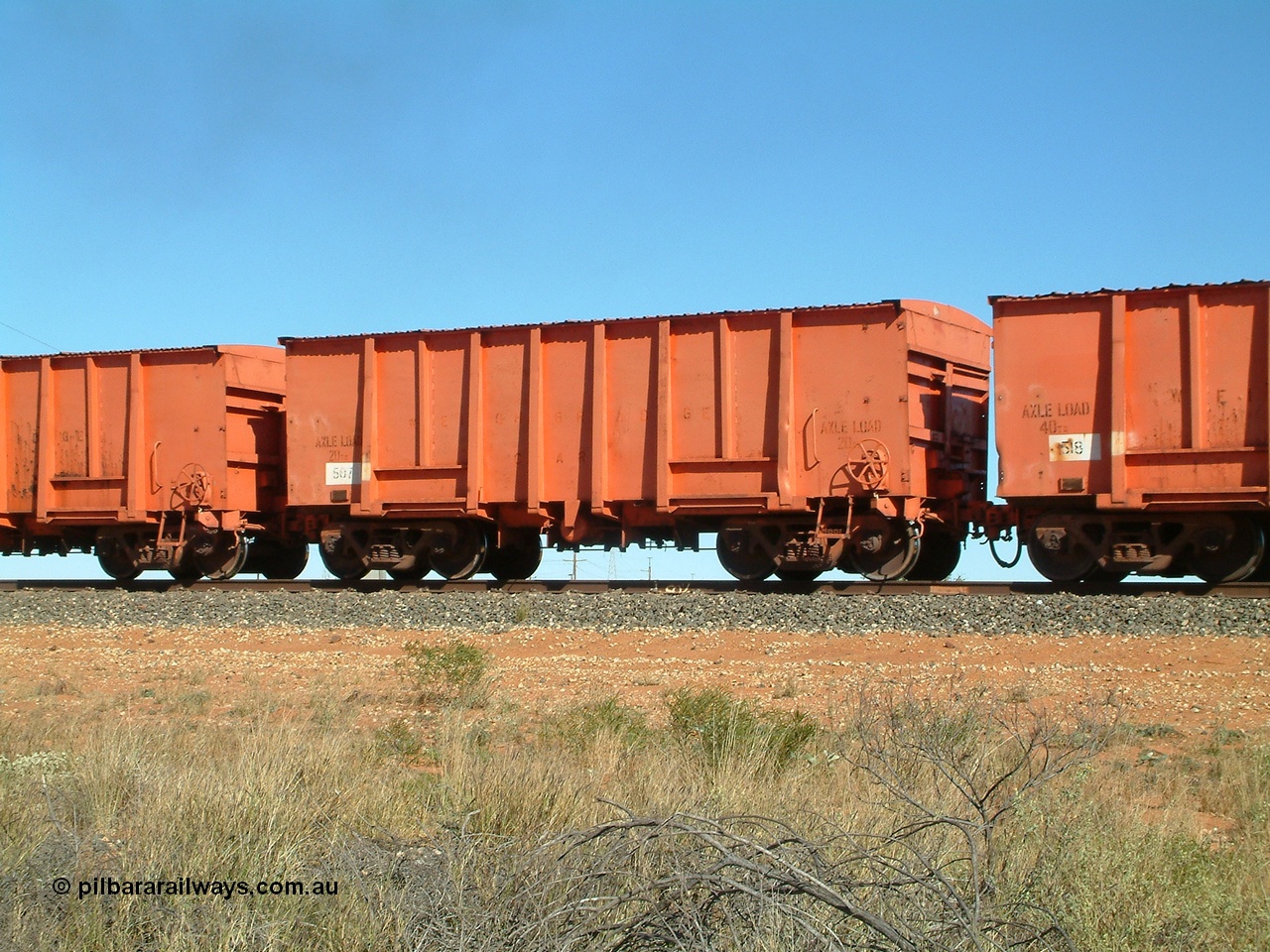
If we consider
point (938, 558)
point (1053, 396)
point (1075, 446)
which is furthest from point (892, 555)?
point (1053, 396)

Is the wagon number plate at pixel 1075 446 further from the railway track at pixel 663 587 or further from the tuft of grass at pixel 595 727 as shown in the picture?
the tuft of grass at pixel 595 727

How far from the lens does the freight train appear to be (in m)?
14.0

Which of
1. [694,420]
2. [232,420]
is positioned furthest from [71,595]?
[694,420]

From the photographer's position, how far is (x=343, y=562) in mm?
18031

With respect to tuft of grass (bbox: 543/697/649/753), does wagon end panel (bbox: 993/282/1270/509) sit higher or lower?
higher

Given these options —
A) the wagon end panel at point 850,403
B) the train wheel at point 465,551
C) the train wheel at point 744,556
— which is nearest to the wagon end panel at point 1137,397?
the wagon end panel at point 850,403

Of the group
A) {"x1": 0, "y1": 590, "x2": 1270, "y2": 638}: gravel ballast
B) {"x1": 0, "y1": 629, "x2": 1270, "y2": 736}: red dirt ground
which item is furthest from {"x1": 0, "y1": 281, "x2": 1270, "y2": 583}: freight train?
{"x1": 0, "y1": 629, "x2": 1270, "y2": 736}: red dirt ground

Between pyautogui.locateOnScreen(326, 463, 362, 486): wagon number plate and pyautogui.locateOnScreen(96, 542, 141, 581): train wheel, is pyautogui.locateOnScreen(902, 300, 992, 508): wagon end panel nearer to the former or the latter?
pyautogui.locateOnScreen(326, 463, 362, 486): wagon number plate

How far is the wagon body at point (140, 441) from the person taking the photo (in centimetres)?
1838

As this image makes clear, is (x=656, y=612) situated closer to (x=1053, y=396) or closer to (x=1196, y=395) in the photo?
(x=1053, y=396)

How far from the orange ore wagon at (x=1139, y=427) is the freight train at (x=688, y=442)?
0.09 feet

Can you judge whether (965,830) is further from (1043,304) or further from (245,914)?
(1043,304)

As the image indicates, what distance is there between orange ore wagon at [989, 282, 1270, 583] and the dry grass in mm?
7707

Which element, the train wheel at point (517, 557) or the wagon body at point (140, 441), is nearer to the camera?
the train wheel at point (517, 557)
